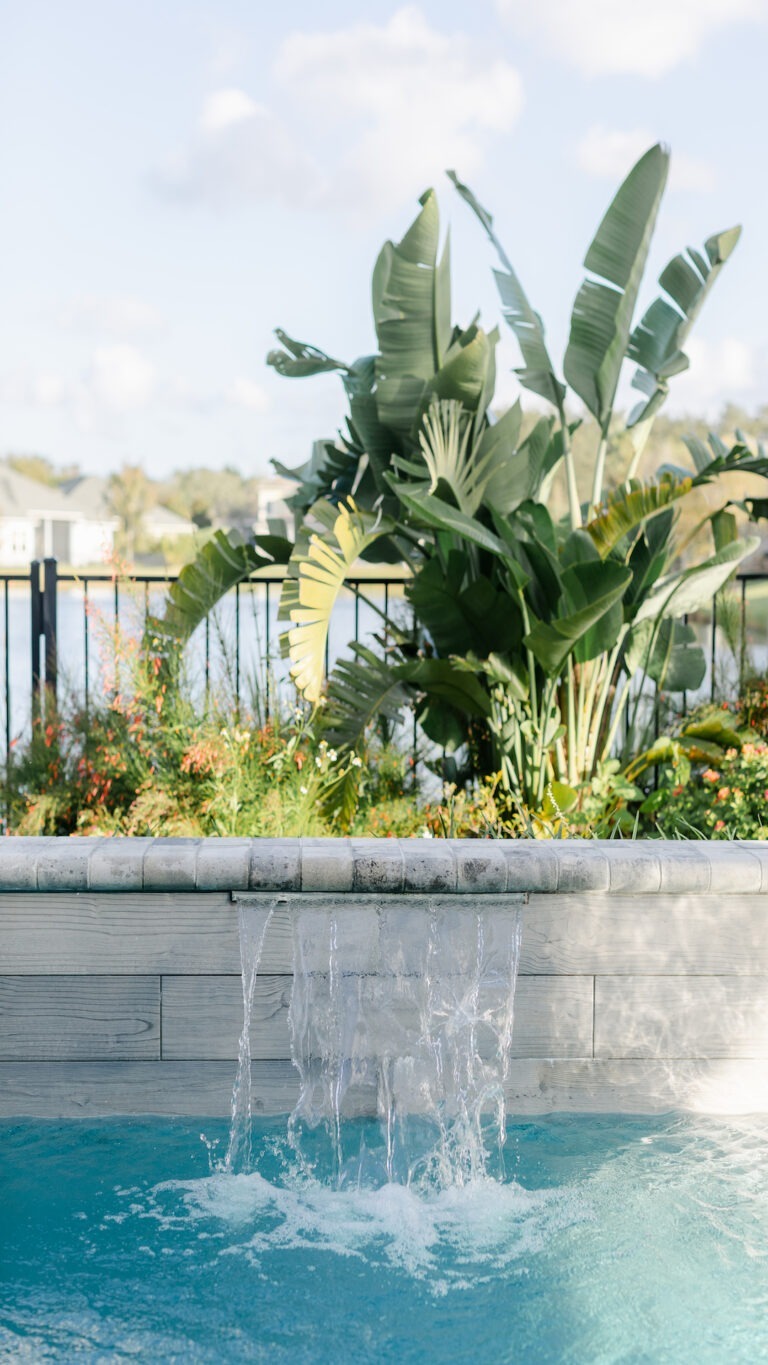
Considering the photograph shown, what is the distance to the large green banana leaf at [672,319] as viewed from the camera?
17.9 feet

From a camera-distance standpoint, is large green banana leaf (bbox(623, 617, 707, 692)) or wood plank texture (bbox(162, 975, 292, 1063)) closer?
wood plank texture (bbox(162, 975, 292, 1063))

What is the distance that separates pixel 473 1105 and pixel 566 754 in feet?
7.77

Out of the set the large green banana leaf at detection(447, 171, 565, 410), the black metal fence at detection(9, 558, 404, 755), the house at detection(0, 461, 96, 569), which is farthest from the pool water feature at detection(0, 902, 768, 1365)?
the house at detection(0, 461, 96, 569)

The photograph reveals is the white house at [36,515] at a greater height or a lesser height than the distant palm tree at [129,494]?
lesser

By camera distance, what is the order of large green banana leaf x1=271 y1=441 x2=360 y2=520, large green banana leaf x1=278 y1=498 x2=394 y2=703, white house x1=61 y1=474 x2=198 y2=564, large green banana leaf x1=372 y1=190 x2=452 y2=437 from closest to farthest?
1. large green banana leaf x1=278 y1=498 x2=394 y2=703
2. large green banana leaf x1=372 y1=190 x2=452 y2=437
3. large green banana leaf x1=271 y1=441 x2=360 y2=520
4. white house x1=61 y1=474 x2=198 y2=564

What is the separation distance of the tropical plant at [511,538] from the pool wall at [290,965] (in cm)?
128

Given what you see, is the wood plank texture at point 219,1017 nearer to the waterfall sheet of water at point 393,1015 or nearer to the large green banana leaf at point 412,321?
the waterfall sheet of water at point 393,1015

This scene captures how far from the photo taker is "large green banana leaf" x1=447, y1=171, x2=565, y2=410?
547 centimetres

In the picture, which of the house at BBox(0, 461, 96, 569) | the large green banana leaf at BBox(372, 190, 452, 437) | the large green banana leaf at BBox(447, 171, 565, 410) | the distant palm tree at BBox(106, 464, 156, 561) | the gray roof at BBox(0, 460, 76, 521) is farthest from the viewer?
the distant palm tree at BBox(106, 464, 156, 561)

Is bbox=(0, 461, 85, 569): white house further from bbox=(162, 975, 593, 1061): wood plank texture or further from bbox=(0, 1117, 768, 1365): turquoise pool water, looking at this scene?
bbox=(0, 1117, 768, 1365): turquoise pool water

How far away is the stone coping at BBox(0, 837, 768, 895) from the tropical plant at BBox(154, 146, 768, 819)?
1269 millimetres

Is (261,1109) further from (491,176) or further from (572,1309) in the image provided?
(491,176)

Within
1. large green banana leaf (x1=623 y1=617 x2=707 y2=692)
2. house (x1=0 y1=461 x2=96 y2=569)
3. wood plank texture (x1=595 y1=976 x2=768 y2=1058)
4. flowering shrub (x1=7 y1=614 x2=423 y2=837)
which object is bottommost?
wood plank texture (x1=595 y1=976 x2=768 y2=1058)

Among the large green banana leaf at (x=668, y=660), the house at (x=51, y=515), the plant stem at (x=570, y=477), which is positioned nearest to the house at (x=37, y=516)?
the house at (x=51, y=515)
